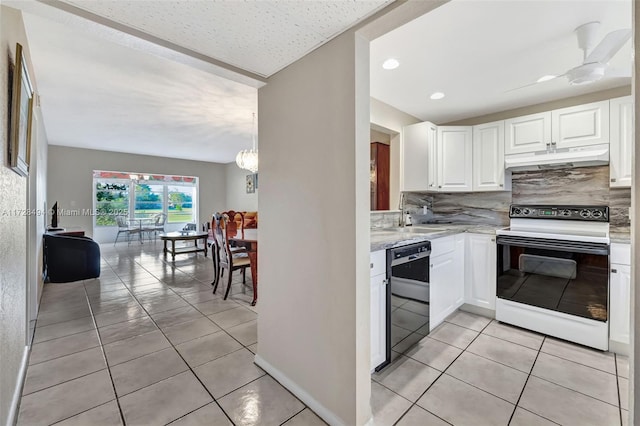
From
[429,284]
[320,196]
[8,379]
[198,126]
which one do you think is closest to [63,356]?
[8,379]

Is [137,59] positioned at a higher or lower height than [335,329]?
higher

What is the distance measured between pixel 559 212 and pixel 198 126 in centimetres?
505

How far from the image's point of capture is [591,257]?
2154 millimetres

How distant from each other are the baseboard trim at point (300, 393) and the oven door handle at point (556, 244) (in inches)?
83.9

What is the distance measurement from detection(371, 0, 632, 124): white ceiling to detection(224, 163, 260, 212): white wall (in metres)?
6.16

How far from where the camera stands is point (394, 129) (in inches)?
125

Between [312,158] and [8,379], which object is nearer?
[8,379]

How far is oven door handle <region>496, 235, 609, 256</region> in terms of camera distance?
6.92 feet

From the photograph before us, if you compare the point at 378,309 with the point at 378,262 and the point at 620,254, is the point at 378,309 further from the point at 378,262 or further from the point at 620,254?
the point at 620,254

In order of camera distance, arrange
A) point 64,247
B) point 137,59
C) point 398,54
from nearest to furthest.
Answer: point 398,54, point 137,59, point 64,247

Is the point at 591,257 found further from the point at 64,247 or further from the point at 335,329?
the point at 64,247

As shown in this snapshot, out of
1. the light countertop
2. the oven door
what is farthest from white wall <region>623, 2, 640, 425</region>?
the oven door

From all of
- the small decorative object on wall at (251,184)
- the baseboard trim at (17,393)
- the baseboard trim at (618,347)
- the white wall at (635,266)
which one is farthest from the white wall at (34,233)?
the small decorative object on wall at (251,184)

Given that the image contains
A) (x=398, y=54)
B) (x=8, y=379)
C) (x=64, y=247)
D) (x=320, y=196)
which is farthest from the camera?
(x=64, y=247)
